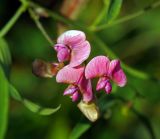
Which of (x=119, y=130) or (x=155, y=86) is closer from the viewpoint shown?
(x=155, y=86)

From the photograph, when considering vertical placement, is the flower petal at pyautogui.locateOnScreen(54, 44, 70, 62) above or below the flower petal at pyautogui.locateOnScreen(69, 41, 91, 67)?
above

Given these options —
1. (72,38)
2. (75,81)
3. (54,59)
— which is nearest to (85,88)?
(75,81)

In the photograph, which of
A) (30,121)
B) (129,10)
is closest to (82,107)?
(30,121)

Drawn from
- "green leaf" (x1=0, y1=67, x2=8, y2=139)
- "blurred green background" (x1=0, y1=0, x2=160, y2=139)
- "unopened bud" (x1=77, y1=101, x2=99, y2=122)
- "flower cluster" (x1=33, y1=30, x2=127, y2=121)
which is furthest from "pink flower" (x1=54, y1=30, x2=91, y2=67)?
"blurred green background" (x1=0, y1=0, x2=160, y2=139)

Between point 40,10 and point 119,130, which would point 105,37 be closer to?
point 119,130

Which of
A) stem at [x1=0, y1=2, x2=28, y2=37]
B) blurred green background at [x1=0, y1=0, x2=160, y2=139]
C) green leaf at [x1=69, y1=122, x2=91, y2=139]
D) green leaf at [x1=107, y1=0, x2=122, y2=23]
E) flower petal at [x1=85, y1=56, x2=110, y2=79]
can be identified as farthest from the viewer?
blurred green background at [x1=0, y1=0, x2=160, y2=139]

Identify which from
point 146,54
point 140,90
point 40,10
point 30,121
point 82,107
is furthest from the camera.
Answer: point 146,54

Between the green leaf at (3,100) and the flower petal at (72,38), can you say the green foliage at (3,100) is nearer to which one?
the green leaf at (3,100)

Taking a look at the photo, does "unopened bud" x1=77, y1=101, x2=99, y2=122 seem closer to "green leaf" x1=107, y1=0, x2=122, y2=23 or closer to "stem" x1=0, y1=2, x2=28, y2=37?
"green leaf" x1=107, y1=0, x2=122, y2=23
